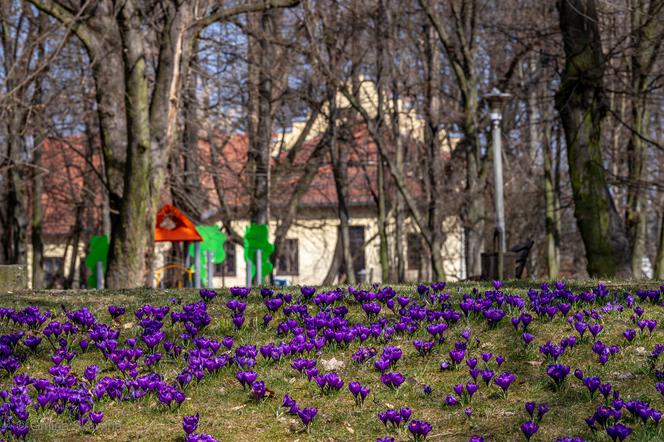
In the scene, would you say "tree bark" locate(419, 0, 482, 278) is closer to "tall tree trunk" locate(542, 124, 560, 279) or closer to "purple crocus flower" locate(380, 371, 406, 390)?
"tall tree trunk" locate(542, 124, 560, 279)

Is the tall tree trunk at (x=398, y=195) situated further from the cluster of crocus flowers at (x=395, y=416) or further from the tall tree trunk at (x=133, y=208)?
the cluster of crocus flowers at (x=395, y=416)

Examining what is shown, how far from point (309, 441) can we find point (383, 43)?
78.0 feet

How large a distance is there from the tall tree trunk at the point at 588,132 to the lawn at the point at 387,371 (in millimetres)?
7618

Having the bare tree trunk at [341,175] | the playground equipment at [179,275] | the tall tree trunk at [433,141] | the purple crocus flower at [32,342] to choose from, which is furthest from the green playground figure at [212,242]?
the purple crocus flower at [32,342]

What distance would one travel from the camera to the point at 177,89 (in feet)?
56.2

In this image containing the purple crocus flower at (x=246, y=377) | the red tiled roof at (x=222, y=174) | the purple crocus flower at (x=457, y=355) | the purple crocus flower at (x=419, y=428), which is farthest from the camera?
the red tiled roof at (x=222, y=174)

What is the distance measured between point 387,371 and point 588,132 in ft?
35.6

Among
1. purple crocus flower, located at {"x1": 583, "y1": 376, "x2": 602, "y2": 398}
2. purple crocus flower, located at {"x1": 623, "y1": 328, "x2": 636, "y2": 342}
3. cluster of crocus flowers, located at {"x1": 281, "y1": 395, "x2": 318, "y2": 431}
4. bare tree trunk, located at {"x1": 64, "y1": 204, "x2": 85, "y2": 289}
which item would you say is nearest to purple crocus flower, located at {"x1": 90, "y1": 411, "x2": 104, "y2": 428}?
cluster of crocus flowers, located at {"x1": 281, "y1": 395, "x2": 318, "y2": 431}

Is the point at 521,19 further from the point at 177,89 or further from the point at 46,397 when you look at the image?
the point at 46,397

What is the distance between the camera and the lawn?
563 centimetres

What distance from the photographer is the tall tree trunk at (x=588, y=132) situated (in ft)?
52.7

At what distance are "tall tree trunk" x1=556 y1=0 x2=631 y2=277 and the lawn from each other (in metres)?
7.62

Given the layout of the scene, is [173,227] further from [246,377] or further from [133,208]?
[246,377]

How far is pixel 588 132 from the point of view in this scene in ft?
53.5
